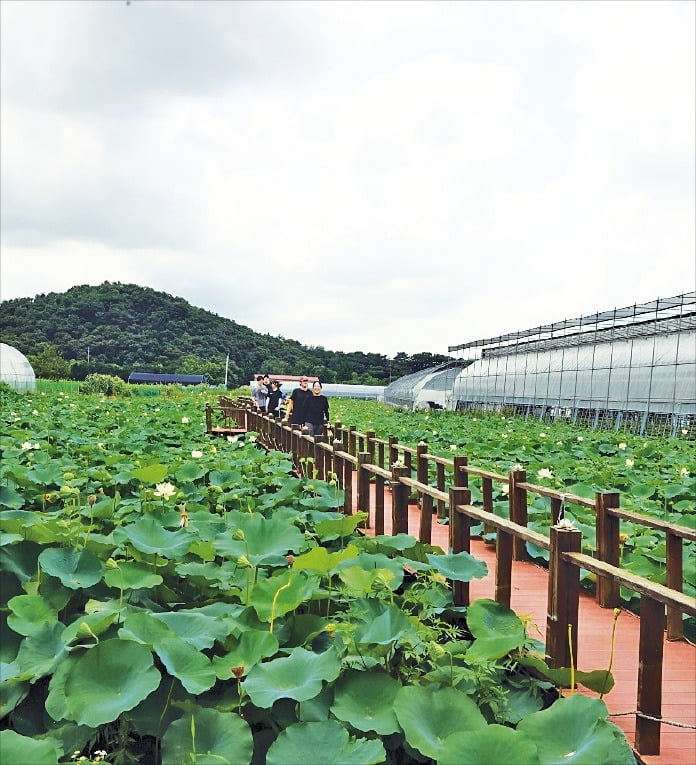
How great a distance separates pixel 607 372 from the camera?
19.7 metres

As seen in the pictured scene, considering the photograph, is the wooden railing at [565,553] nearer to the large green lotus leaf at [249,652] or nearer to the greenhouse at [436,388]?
the large green lotus leaf at [249,652]

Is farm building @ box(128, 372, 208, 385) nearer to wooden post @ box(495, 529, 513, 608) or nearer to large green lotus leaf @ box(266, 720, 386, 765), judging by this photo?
wooden post @ box(495, 529, 513, 608)

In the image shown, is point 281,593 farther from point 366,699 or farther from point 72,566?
point 72,566

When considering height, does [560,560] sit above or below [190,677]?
above

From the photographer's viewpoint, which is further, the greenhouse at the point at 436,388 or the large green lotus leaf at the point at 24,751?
the greenhouse at the point at 436,388

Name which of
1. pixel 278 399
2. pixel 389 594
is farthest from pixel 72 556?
pixel 278 399

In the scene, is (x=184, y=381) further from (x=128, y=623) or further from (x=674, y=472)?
(x=128, y=623)

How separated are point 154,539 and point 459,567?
1092 millimetres

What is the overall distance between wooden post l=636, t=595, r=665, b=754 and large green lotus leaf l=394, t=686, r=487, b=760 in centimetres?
58

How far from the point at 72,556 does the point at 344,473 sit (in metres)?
2.72

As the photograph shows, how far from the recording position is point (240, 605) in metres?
2.41

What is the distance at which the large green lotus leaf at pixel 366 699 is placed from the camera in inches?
71.1

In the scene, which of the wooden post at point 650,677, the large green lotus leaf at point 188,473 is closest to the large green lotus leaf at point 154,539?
the wooden post at point 650,677

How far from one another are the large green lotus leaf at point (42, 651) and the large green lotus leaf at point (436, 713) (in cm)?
92
